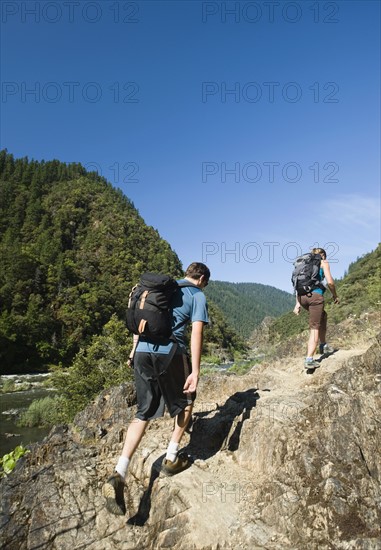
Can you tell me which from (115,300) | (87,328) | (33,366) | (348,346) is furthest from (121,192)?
(348,346)

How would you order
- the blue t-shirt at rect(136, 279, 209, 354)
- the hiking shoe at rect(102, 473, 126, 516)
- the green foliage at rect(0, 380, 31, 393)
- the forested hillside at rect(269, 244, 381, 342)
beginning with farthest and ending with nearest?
the green foliage at rect(0, 380, 31, 393) < the forested hillside at rect(269, 244, 381, 342) < the blue t-shirt at rect(136, 279, 209, 354) < the hiking shoe at rect(102, 473, 126, 516)

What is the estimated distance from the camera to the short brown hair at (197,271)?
4.19m

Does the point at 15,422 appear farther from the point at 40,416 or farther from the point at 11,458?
the point at 11,458

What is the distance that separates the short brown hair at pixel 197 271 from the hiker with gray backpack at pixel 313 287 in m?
3.14

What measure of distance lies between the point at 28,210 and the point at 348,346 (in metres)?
105

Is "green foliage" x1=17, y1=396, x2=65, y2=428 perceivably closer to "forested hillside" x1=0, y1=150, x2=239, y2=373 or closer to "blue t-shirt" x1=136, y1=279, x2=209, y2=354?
Answer: "blue t-shirt" x1=136, y1=279, x2=209, y2=354

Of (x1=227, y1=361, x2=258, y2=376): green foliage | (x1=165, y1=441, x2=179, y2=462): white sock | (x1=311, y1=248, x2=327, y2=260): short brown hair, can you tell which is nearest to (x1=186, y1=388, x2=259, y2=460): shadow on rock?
(x1=165, y1=441, x2=179, y2=462): white sock

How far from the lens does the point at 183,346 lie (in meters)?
4.02

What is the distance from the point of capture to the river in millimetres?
17078

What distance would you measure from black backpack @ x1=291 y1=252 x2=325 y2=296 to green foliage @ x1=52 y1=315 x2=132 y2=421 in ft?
39.8

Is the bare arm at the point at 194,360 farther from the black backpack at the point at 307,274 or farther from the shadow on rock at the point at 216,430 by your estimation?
the black backpack at the point at 307,274

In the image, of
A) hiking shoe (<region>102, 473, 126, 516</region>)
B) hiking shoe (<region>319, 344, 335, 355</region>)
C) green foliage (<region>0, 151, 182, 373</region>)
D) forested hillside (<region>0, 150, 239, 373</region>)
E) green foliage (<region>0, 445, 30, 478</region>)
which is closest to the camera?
hiking shoe (<region>102, 473, 126, 516</region>)

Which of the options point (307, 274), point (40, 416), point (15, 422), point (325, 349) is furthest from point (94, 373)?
point (307, 274)

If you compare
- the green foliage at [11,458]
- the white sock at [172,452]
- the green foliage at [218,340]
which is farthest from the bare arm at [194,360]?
the green foliage at [218,340]
